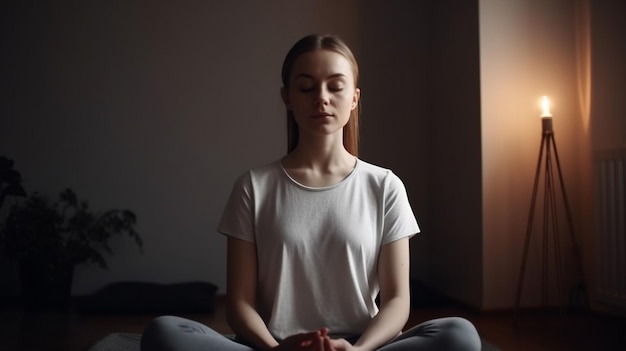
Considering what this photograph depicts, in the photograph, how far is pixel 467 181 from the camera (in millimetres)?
2834

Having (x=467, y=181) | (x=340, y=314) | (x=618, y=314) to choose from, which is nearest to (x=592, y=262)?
(x=618, y=314)

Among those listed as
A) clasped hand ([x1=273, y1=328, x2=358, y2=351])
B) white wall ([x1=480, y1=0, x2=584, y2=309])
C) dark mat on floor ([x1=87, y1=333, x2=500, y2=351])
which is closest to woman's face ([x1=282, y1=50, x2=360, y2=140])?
clasped hand ([x1=273, y1=328, x2=358, y2=351])

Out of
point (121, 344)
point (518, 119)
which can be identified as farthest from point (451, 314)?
point (121, 344)

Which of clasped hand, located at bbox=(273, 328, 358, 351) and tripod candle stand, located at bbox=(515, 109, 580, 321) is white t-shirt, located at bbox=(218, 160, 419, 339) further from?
tripod candle stand, located at bbox=(515, 109, 580, 321)

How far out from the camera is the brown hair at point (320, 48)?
49.2 inches

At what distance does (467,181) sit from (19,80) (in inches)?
96.3

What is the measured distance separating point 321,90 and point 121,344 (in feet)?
4.35

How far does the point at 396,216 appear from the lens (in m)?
1.25

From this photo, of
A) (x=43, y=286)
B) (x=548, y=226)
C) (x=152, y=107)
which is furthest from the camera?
(x=152, y=107)

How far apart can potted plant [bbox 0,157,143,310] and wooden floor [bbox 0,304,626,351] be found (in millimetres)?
161

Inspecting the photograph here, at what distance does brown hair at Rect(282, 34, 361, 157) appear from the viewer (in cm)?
125

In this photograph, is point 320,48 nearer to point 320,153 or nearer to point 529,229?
point 320,153

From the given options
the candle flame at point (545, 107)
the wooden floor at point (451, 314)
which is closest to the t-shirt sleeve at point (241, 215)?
the wooden floor at point (451, 314)

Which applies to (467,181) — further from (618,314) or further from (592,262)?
(618,314)
